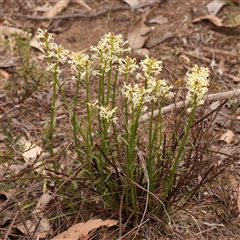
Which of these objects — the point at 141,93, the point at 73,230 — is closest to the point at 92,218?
the point at 73,230

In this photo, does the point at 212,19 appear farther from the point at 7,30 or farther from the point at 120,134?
the point at 120,134

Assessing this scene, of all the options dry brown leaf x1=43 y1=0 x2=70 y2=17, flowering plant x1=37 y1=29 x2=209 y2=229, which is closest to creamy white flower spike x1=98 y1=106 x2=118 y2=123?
flowering plant x1=37 y1=29 x2=209 y2=229

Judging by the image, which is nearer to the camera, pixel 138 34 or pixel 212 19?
pixel 138 34

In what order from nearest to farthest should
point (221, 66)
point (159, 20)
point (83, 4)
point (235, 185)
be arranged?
point (235, 185) < point (221, 66) < point (159, 20) < point (83, 4)

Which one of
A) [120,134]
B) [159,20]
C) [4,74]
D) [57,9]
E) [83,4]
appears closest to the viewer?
[120,134]

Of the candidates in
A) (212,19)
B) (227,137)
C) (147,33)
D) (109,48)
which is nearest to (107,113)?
(109,48)

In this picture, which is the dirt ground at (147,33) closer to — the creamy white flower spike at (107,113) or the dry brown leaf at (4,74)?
the dry brown leaf at (4,74)

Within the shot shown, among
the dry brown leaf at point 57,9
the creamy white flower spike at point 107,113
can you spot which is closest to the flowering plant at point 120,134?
the creamy white flower spike at point 107,113

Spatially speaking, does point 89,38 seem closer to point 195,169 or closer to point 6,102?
point 6,102
